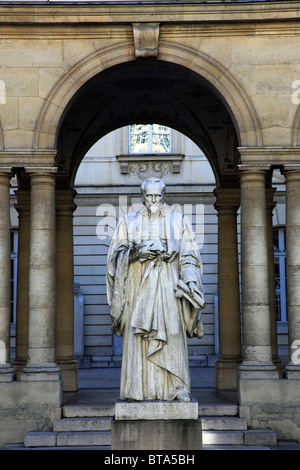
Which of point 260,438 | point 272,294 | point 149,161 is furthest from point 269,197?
point 149,161

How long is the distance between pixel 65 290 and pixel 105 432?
16.7 feet

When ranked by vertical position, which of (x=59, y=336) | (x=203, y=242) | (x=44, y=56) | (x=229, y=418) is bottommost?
(x=229, y=418)

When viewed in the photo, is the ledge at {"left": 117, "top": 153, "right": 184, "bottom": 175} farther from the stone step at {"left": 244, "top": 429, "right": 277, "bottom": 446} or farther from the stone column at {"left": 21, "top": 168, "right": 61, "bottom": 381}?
the stone step at {"left": 244, "top": 429, "right": 277, "bottom": 446}

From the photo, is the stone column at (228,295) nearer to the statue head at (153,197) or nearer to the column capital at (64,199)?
the column capital at (64,199)

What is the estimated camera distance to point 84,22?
1375 centimetres

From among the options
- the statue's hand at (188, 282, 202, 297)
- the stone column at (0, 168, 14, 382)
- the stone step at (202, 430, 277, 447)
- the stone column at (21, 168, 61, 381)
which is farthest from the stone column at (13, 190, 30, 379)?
the statue's hand at (188, 282, 202, 297)

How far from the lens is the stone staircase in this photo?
1245cm

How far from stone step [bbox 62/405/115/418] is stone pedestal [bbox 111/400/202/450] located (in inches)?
212

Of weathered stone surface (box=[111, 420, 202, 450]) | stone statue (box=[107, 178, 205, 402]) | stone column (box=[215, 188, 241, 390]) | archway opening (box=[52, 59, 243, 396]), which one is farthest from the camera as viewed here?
archway opening (box=[52, 59, 243, 396])

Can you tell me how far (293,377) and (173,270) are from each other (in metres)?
5.60

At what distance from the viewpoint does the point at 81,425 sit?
12852 mm

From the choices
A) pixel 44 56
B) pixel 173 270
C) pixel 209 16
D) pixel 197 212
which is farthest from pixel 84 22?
pixel 197 212

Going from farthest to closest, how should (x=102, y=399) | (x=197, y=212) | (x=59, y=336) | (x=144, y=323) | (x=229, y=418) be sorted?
(x=197, y=212), (x=59, y=336), (x=102, y=399), (x=229, y=418), (x=144, y=323)

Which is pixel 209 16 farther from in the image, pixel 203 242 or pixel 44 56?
pixel 203 242
